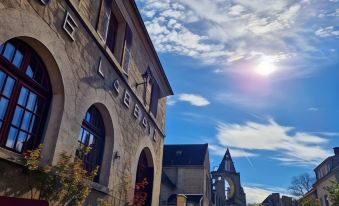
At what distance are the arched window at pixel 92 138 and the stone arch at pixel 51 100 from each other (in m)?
1.14

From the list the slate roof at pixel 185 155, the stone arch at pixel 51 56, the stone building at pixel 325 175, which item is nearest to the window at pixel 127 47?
the stone arch at pixel 51 56

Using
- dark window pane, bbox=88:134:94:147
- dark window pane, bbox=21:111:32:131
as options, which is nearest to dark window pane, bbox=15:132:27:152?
dark window pane, bbox=21:111:32:131

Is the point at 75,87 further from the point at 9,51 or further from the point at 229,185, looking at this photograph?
the point at 229,185

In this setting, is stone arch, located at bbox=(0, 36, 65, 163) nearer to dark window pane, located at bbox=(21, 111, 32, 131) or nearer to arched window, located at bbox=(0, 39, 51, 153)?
arched window, located at bbox=(0, 39, 51, 153)

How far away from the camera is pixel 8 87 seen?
4680 mm

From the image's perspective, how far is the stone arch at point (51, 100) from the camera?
5176 millimetres

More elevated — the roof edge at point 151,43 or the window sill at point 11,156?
the roof edge at point 151,43

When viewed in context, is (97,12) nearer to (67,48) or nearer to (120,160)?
(67,48)

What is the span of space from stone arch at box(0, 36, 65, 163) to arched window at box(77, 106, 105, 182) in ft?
3.75

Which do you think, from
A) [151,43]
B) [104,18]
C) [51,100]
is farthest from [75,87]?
[151,43]

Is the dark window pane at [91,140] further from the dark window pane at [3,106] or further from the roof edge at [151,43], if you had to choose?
the roof edge at [151,43]

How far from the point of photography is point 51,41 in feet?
17.4

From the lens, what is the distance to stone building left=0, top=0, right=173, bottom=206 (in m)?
4.64

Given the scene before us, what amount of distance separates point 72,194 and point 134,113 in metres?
4.57
